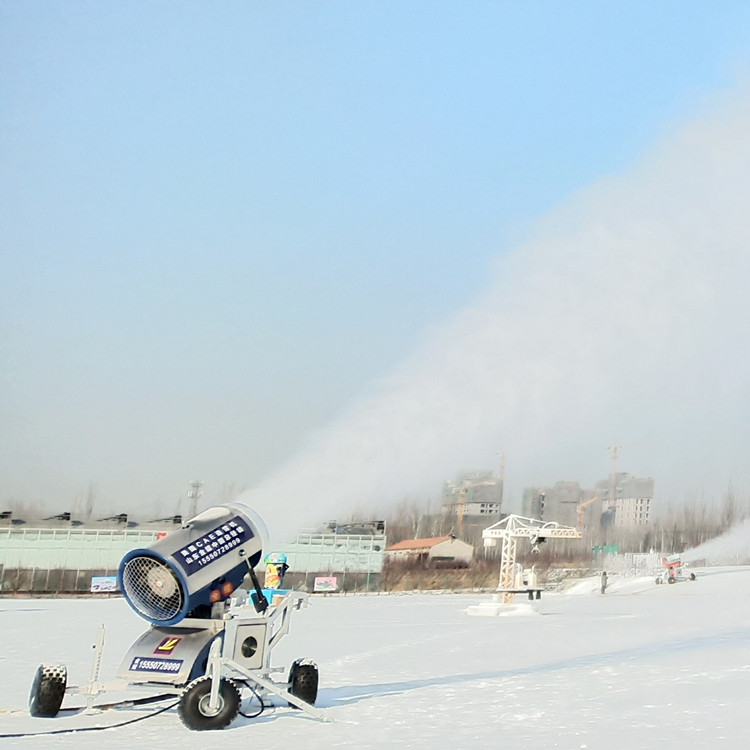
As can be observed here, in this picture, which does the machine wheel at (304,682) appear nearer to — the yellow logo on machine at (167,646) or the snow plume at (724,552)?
the yellow logo on machine at (167,646)

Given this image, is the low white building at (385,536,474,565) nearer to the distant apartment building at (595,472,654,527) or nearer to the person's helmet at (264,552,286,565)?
the distant apartment building at (595,472,654,527)

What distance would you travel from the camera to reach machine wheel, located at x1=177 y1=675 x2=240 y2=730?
11.4m

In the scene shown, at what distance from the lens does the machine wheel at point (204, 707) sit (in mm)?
11438

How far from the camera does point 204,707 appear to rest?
11.5m

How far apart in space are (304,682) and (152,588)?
2.36m

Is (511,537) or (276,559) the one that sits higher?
(276,559)

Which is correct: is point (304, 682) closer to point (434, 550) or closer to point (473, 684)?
point (473, 684)

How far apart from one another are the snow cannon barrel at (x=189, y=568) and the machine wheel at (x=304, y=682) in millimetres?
1405

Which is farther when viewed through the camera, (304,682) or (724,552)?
(724,552)

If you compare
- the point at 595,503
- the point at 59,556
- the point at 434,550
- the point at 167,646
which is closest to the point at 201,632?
the point at 167,646

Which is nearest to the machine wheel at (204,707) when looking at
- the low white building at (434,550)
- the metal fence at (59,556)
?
the metal fence at (59,556)

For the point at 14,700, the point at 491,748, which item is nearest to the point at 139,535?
the point at 14,700

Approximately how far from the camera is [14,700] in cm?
1372

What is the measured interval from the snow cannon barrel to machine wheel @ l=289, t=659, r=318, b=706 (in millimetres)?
1405
